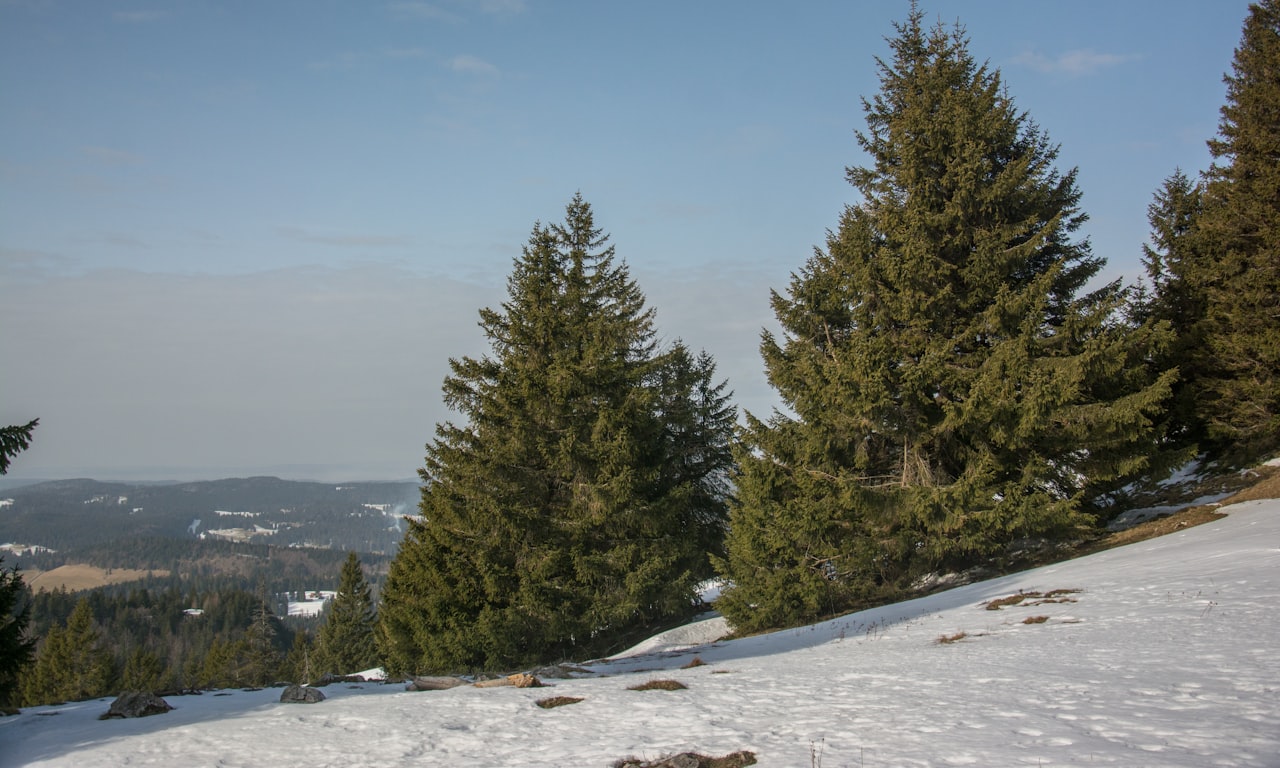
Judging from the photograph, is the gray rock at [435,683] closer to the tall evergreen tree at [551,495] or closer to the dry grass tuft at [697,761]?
the dry grass tuft at [697,761]

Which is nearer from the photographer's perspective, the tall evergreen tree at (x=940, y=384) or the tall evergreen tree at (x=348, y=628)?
the tall evergreen tree at (x=940, y=384)

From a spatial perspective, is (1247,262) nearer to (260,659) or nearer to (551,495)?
(551,495)

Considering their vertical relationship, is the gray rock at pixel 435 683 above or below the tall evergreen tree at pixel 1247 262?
below

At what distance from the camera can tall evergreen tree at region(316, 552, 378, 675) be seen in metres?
57.0

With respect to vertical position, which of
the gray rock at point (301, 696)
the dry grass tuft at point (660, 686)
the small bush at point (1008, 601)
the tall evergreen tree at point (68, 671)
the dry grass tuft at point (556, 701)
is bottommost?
the tall evergreen tree at point (68, 671)

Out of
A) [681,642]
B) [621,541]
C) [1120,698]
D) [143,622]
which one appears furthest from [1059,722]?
[143,622]

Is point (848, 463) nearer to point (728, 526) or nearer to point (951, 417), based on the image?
point (951, 417)

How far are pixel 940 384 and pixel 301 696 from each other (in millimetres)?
16024

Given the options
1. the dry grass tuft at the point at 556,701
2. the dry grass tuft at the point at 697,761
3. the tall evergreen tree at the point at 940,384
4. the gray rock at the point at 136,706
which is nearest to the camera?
the dry grass tuft at the point at 697,761

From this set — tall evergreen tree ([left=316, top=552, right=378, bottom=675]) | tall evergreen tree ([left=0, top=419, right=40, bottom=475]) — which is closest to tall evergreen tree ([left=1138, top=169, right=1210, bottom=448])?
tall evergreen tree ([left=0, top=419, right=40, bottom=475])

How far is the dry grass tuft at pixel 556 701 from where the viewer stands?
8461 millimetres

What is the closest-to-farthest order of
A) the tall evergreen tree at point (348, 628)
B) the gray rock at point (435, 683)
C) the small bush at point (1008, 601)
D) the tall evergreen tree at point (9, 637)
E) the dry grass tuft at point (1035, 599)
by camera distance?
the gray rock at point (435, 683), the tall evergreen tree at point (9, 637), the dry grass tuft at point (1035, 599), the small bush at point (1008, 601), the tall evergreen tree at point (348, 628)

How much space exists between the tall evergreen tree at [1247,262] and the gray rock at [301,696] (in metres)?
22.9

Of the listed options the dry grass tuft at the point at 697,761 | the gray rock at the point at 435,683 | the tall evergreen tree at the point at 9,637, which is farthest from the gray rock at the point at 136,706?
the dry grass tuft at the point at 697,761
